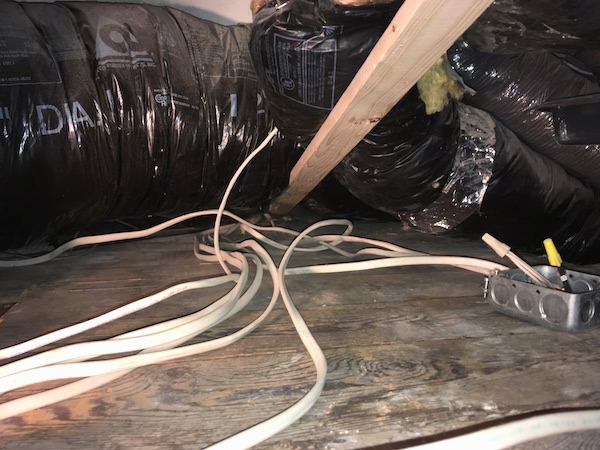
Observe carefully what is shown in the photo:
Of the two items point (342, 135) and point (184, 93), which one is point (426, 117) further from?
point (184, 93)

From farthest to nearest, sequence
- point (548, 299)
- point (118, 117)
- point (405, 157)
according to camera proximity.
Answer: point (118, 117) < point (405, 157) < point (548, 299)

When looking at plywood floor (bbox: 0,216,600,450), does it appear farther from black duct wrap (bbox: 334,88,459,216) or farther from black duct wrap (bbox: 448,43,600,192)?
black duct wrap (bbox: 448,43,600,192)

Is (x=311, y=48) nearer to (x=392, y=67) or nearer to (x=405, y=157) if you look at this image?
(x=392, y=67)

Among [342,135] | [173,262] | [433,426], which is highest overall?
[342,135]

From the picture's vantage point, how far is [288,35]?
653mm

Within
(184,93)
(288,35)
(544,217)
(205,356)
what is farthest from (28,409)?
(544,217)

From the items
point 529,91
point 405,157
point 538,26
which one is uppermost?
point 538,26

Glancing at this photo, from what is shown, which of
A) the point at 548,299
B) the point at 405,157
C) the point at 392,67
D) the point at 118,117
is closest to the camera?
the point at 392,67

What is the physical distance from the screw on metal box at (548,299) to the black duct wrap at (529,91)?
376 mm

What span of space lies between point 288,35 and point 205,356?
49 centimetres

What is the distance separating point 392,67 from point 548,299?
0.46m

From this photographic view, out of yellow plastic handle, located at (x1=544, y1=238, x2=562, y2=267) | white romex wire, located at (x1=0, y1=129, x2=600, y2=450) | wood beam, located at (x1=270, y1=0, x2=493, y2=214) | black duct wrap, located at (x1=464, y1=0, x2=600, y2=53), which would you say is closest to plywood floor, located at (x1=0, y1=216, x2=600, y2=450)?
white romex wire, located at (x1=0, y1=129, x2=600, y2=450)

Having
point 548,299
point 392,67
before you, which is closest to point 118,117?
point 392,67

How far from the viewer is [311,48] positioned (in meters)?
0.64
